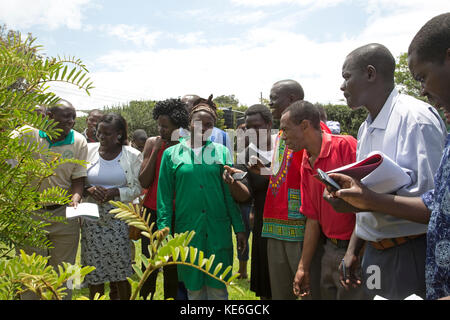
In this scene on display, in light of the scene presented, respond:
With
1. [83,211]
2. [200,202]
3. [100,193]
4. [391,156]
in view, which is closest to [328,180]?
[391,156]

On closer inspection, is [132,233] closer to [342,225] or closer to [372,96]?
[342,225]

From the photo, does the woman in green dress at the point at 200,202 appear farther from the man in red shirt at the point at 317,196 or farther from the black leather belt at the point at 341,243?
the black leather belt at the point at 341,243

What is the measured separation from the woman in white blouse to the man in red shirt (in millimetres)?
1863

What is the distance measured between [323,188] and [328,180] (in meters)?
0.99

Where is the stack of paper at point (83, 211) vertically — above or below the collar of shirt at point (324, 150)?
below

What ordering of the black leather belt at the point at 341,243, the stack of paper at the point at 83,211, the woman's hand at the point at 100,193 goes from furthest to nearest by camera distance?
the woman's hand at the point at 100,193, the stack of paper at the point at 83,211, the black leather belt at the point at 341,243

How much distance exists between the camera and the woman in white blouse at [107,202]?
12.1 ft

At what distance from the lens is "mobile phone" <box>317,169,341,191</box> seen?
1723mm

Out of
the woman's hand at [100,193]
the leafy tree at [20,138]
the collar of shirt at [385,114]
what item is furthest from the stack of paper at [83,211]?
the collar of shirt at [385,114]

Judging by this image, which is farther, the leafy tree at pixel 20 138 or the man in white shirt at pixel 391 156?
the man in white shirt at pixel 391 156

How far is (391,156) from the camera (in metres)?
2.02

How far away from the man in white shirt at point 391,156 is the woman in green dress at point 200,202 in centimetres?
122

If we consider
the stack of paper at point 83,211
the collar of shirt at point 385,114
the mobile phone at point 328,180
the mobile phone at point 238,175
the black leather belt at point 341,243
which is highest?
the collar of shirt at point 385,114
